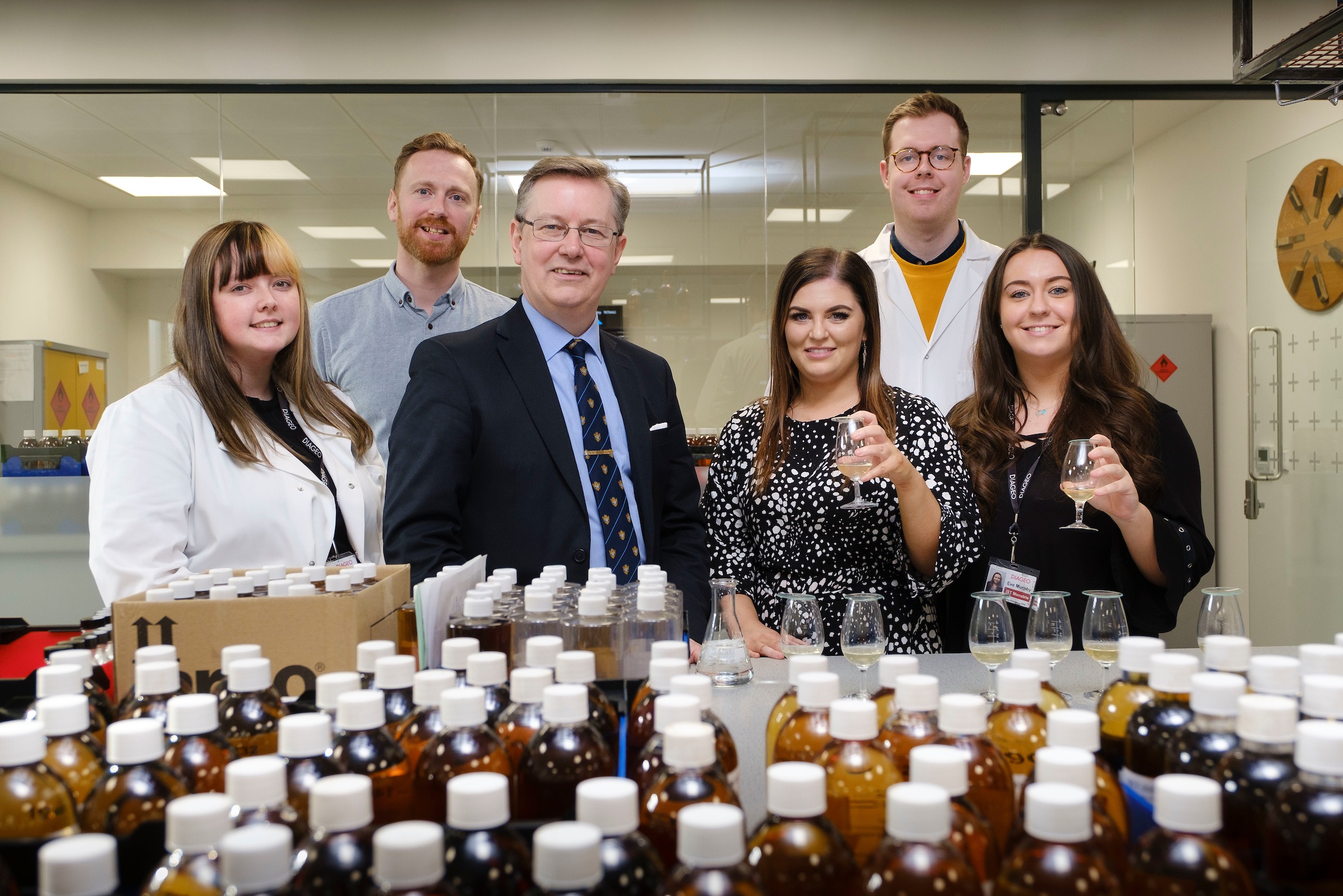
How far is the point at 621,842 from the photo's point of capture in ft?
2.30

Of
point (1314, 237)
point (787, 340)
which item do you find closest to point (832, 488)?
point (787, 340)

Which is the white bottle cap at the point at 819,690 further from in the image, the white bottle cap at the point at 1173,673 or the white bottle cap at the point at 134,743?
the white bottle cap at the point at 134,743

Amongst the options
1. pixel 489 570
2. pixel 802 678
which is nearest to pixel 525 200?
pixel 489 570

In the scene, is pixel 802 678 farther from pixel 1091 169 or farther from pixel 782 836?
pixel 1091 169

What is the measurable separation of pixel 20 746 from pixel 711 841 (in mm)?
626

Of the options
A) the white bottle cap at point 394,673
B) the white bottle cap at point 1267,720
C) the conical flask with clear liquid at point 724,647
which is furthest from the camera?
the conical flask with clear liquid at point 724,647

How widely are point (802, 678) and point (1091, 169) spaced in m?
4.72

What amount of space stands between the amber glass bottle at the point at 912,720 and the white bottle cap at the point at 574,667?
0.32 metres

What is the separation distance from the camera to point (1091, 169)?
4922 mm

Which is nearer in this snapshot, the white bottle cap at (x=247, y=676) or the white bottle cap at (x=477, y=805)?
the white bottle cap at (x=477, y=805)

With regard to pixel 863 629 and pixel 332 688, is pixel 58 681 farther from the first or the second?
pixel 863 629

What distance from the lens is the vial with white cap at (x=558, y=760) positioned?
35.6 inches

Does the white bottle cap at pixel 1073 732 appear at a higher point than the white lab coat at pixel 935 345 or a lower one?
lower

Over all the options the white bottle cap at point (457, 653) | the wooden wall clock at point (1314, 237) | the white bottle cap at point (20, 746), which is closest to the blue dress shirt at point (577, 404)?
the white bottle cap at point (457, 653)
